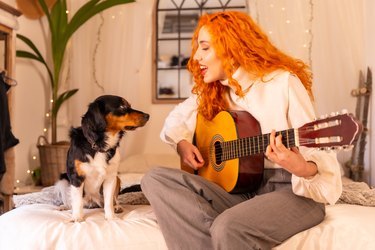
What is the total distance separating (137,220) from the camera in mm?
1588

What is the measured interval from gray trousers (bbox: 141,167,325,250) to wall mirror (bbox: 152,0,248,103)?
2390mm

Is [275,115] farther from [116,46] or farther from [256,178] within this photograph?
[116,46]

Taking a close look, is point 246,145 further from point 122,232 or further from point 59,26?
point 59,26

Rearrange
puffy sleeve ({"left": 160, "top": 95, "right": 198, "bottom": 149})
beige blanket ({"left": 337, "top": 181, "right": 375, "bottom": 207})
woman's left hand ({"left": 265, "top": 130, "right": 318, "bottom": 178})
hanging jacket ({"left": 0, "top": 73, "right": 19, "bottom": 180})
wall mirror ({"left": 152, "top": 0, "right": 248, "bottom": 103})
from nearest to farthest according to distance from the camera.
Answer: woman's left hand ({"left": 265, "top": 130, "right": 318, "bottom": 178}) < beige blanket ({"left": 337, "top": 181, "right": 375, "bottom": 207}) < puffy sleeve ({"left": 160, "top": 95, "right": 198, "bottom": 149}) < hanging jacket ({"left": 0, "top": 73, "right": 19, "bottom": 180}) < wall mirror ({"left": 152, "top": 0, "right": 248, "bottom": 103})

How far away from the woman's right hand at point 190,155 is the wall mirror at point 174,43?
2034mm

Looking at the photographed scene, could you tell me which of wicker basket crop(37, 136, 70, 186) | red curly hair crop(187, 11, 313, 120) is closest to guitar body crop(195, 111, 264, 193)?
red curly hair crop(187, 11, 313, 120)

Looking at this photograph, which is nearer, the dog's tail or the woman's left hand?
the woman's left hand

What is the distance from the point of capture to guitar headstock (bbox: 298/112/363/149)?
1.06m

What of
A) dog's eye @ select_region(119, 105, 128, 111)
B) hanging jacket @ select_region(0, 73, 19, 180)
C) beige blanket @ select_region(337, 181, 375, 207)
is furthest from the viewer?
hanging jacket @ select_region(0, 73, 19, 180)

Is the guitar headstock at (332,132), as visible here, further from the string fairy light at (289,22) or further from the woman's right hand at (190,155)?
the string fairy light at (289,22)

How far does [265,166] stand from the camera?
5.18 ft

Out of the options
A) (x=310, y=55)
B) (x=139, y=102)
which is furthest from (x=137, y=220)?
(x=310, y=55)

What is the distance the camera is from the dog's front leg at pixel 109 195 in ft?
5.40

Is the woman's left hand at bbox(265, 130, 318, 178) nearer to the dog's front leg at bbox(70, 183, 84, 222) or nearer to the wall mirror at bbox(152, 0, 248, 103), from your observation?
the dog's front leg at bbox(70, 183, 84, 222)
